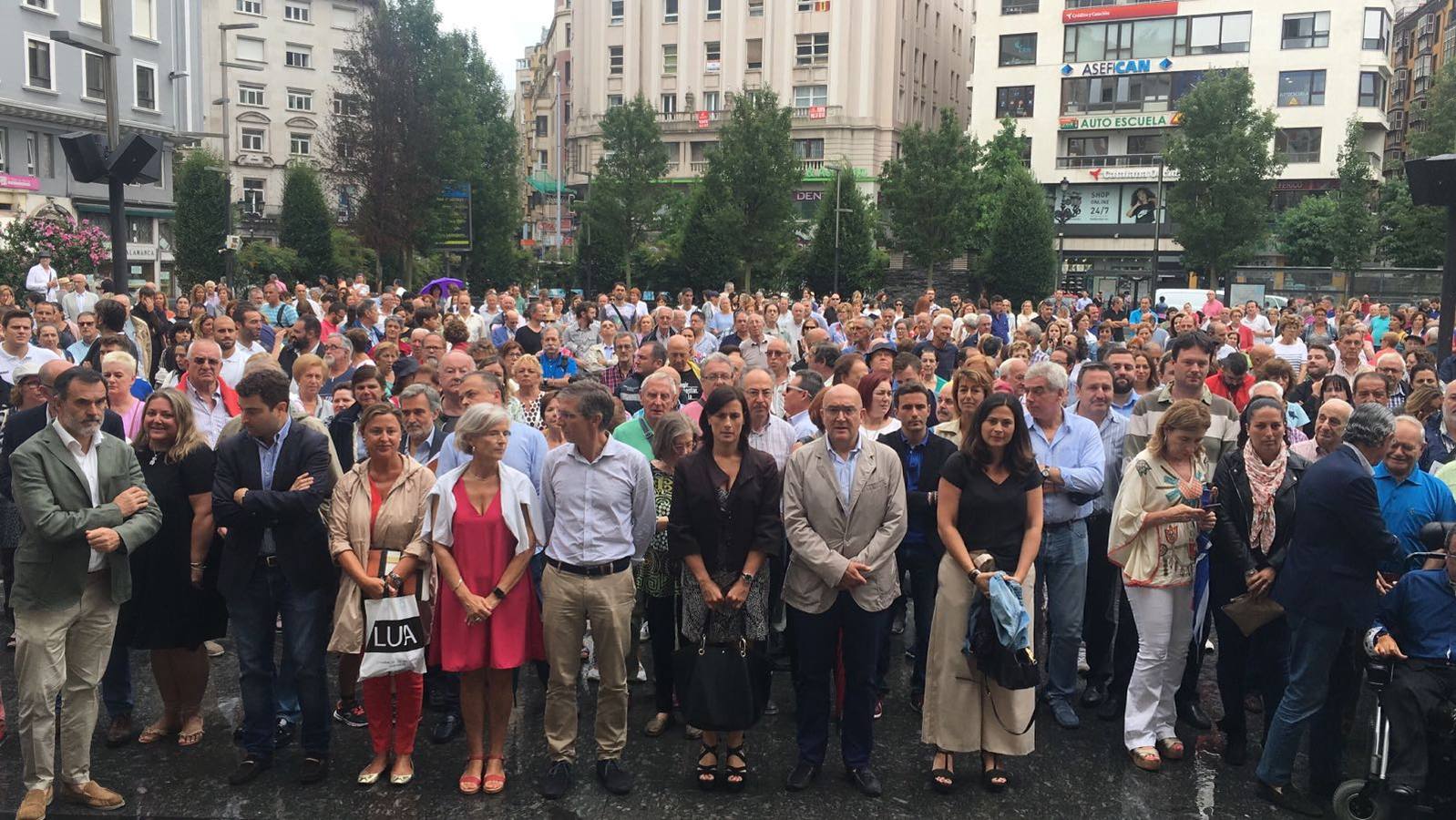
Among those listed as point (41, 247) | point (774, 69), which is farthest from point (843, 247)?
point (41, 247)

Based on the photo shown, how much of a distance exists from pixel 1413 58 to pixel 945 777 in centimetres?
8971

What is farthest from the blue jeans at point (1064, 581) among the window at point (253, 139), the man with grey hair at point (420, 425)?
the window at point (253, 139)

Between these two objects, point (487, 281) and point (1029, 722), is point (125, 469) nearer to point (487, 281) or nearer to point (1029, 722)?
point (1029, 722)

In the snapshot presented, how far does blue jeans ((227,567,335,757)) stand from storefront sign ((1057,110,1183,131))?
62237 mm

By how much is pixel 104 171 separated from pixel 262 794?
299 inches

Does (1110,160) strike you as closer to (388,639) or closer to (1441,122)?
(1441,122)

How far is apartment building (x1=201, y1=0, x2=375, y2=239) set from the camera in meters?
66.8

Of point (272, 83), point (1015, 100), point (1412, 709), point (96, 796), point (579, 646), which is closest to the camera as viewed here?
point (1412, 709)

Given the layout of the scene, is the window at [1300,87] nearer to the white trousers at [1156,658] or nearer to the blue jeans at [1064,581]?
the blue jeans at [1064,581]

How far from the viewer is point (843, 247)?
46.5 metres

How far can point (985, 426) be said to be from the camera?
5422mm

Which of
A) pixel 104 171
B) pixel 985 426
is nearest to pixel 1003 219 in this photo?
pixel 104 171

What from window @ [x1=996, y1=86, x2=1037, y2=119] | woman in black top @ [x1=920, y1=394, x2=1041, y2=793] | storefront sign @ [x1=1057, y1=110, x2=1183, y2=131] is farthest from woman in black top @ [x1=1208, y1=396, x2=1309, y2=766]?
window @ [x1=996, y1=86, x2=1037, y2=119]

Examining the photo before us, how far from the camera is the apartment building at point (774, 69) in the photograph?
6806 cm
